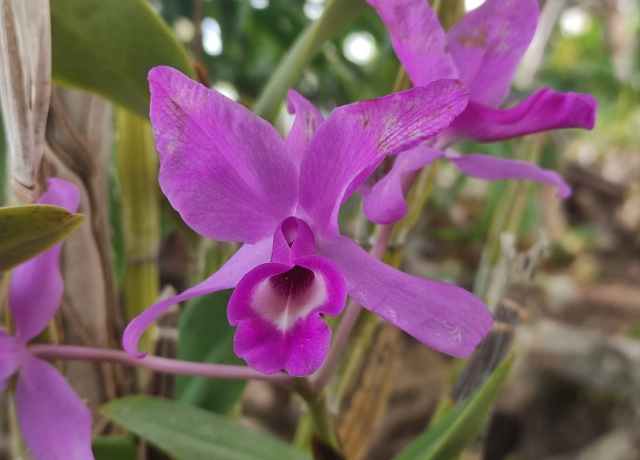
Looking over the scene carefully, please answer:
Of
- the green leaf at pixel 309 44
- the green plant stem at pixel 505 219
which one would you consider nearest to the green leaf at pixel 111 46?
the green leaf at pixel 309 44

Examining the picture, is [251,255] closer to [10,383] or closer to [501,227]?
[10,383]

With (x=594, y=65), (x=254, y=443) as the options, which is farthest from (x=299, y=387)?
(x=594, y=65)

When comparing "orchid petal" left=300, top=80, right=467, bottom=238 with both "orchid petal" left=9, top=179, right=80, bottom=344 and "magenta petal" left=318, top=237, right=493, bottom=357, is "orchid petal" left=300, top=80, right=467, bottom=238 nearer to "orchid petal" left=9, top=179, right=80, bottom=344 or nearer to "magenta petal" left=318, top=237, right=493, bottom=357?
"magenta petal" left=318, top=237, right=493, bottom=357

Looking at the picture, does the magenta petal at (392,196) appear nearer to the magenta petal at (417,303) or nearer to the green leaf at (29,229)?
the magenta petal at (417,303)

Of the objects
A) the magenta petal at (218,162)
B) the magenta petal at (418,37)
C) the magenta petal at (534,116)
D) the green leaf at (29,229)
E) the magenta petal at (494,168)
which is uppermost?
the magenta petal at (418,37)

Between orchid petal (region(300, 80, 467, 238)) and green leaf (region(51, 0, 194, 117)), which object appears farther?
green leaf (region(51, 0, 194, 117))

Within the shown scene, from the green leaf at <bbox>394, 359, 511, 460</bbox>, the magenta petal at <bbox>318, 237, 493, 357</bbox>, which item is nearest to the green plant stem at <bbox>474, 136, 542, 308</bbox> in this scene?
the green leaf at <bbox>394, 359, 511, 460</bbox>

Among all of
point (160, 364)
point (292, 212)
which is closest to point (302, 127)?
point (292, 212)
